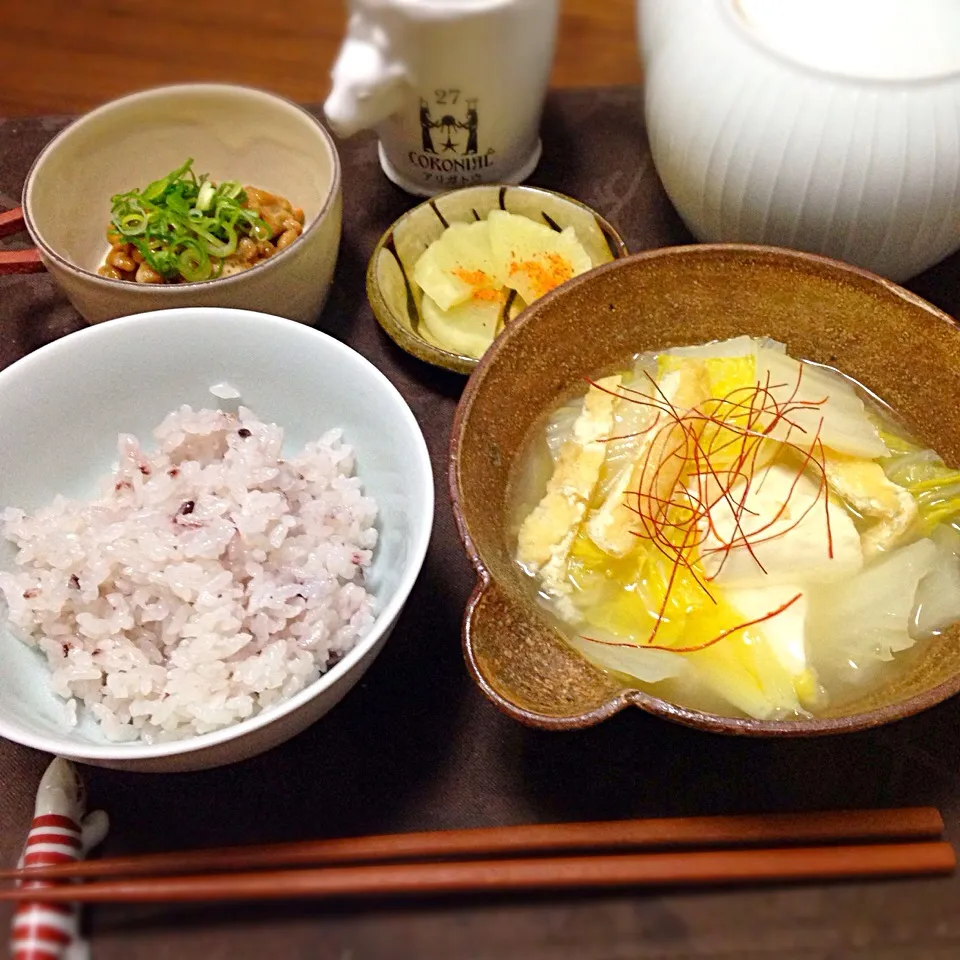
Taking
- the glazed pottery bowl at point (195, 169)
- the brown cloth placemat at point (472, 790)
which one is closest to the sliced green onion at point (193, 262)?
the glazed pottery bowl at point (195, 169)

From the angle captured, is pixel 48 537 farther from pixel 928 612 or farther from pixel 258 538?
pixel 928 612

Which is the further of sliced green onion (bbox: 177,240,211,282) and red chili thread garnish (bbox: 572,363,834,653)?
sliced green onion (bbox: 177,240,211,282)

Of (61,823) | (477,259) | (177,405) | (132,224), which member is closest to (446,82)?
(477,259)

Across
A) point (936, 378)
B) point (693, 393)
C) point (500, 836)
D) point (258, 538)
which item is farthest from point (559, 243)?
point (500, 836)

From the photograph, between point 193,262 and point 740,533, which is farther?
point 193,262

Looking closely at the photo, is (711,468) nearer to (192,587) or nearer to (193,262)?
(192,587)

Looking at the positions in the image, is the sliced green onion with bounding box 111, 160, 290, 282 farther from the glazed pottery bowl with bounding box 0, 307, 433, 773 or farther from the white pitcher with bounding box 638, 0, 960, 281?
the white pitcher with bounding box 638, 0, 960, 281

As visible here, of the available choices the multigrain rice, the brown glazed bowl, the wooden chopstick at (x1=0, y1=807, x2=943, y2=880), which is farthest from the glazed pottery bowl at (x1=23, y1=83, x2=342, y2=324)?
the wooden chopstick at (x1=0, y1=807, x2=943, y2=880)
